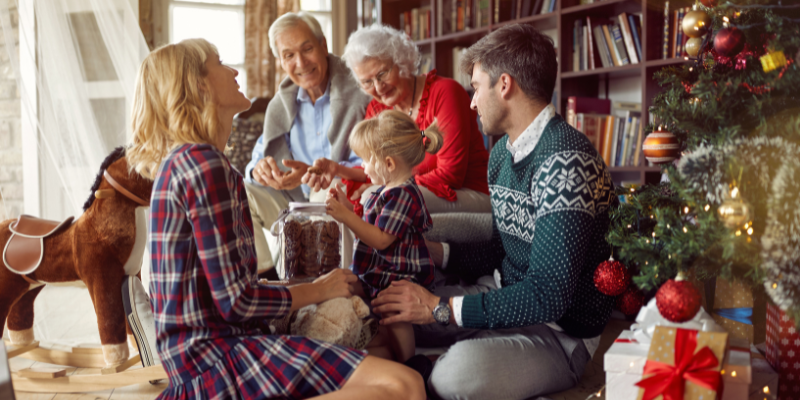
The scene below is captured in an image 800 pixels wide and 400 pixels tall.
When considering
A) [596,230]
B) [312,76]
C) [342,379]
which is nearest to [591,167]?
[596,230]

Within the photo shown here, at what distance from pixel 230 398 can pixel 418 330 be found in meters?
0.76

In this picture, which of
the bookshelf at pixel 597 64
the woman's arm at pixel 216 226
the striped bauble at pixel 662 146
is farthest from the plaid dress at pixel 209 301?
the bookshelf at pixel 597 64

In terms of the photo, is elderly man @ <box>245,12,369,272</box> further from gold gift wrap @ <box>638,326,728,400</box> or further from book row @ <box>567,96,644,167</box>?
gold gift wrap @ <box>638,326,728,400</box>

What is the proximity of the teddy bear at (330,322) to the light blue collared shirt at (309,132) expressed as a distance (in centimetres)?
119

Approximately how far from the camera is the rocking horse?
1689 mm

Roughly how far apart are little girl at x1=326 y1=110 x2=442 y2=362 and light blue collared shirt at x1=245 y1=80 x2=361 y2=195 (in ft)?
2.63

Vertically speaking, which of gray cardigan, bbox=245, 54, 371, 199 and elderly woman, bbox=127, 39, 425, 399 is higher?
gray cardigan, bbox=245, 54, 371, 199

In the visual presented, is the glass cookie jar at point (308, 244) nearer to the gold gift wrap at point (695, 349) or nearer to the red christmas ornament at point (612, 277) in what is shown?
the red christmas ornament at point (612, 277)

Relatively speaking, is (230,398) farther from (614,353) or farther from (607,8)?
(607,8)

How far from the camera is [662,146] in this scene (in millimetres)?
1311

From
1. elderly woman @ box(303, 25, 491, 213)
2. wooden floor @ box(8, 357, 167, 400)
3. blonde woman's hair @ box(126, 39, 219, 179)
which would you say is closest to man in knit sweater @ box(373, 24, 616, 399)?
elderly woman @ box(303, 25, 491, 213)

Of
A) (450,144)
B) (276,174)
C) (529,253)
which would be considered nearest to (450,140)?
(450,144)

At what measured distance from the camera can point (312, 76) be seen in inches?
99.6

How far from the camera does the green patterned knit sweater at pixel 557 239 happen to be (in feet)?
4.41
